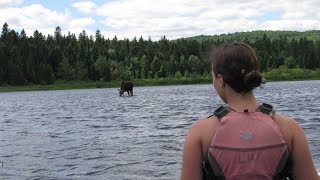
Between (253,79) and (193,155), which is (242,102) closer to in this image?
(253,79)

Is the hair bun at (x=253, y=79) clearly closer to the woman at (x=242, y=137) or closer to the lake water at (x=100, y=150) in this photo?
the woman at (x=242, y=137)

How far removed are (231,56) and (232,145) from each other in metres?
0.70

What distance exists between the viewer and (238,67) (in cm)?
416

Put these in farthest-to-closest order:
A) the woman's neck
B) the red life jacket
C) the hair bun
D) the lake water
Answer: the lake water < the woman's neck < the hair bun < the red life jacket

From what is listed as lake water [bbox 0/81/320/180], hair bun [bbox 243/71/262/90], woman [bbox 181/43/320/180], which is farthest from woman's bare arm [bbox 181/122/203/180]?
lake water [bbox 0/81/320/180]

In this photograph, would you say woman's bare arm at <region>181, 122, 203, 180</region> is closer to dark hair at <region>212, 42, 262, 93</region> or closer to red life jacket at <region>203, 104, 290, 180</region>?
red life jacket at <region>203, 104, 290, 180</region>

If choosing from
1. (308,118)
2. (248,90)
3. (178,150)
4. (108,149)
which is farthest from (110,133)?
(248,90)

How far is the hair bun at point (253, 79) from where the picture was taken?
4.10 m

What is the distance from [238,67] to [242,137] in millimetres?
554

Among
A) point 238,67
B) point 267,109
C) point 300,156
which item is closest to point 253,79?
point 238,67

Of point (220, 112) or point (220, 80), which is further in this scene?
point (220, 80)

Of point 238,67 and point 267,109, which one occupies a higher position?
point 238,67

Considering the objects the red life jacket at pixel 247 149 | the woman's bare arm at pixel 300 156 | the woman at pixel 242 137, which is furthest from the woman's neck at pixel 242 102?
the woman's bare arm at pixel 300 156

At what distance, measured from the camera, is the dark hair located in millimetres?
4133
